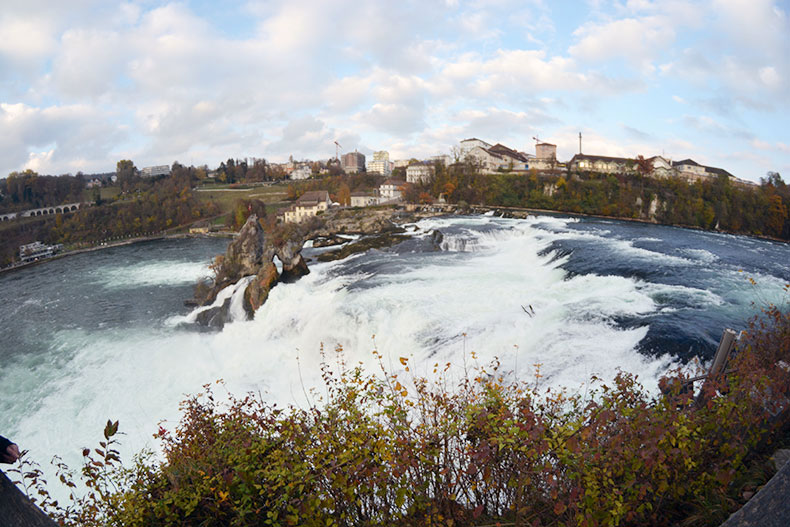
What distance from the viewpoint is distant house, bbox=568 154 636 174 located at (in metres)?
61.0

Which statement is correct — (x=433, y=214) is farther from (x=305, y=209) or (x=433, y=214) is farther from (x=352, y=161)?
(x=352, y=161)

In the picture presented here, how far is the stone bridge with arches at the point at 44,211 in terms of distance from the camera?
212ft

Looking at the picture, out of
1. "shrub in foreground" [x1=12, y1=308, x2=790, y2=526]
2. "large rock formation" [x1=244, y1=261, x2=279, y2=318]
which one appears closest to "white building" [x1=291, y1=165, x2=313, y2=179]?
"large rock formation" [x1=244, y1=261, x2=279, y2=318]

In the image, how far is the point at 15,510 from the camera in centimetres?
232

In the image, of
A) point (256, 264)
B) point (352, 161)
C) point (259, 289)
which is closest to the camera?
point (259, 289)

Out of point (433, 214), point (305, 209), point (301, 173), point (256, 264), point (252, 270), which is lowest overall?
point (252, 270)

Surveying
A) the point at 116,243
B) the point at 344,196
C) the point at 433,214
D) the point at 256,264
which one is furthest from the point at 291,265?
the point at 344,196

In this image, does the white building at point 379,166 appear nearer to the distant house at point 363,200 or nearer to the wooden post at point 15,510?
the distant house at point 363,200

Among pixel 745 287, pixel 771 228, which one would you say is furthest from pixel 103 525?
pixel 771 228

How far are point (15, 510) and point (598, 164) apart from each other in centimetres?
7607

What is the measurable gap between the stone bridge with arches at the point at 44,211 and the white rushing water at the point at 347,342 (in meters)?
67.0

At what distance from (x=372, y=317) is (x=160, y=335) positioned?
34.1 ft

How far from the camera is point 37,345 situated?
17.0 m

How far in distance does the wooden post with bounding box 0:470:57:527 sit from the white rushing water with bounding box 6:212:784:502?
537cm
